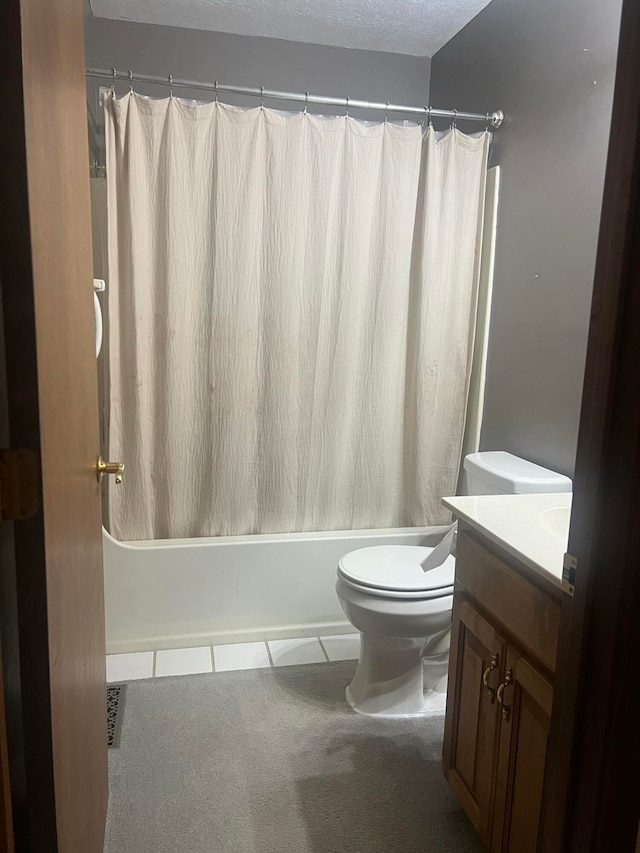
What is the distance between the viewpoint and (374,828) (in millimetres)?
1591

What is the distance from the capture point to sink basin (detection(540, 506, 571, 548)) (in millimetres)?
1420

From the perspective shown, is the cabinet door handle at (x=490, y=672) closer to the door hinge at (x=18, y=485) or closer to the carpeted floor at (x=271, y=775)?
the carpeted floor at (x=271, y=775)

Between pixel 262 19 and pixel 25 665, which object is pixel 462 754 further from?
pixel 262 19

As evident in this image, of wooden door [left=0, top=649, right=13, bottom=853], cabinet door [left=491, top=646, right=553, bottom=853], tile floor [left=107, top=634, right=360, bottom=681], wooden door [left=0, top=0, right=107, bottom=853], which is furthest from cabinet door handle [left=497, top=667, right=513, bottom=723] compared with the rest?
tile floor [left=107, top=634, right=360, bottom=681]

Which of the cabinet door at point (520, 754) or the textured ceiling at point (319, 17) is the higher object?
the textured ceiling at point (319, 17)

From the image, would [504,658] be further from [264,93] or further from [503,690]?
[264,93]

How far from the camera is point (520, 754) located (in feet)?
4.09

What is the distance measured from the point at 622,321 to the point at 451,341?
1929mm

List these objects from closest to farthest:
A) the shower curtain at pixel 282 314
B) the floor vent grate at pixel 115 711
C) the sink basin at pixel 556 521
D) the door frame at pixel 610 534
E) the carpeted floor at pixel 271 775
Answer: the door frame at pixel 610 534, the sink basin at pixel 556 521, the carpeted floor at pixel 271 775, the floor vent grate at pixel 115 711, the shower curtain at pixel 282 314

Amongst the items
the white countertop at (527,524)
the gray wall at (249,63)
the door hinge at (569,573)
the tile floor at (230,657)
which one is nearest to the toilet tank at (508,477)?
the white countertop at (527,524)

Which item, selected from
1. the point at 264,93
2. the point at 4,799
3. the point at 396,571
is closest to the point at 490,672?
the point at 396,571

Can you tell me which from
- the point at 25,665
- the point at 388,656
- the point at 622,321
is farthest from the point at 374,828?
the point at 622,321

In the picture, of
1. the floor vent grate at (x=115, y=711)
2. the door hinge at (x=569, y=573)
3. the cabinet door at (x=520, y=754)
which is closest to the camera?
the door hinge at (x=569, y=573)

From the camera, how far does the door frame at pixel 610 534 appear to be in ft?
2.26
